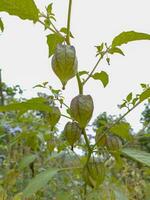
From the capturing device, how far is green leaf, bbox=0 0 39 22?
0.97 metres

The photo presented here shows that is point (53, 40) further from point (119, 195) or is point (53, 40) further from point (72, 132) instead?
point (119, 195)

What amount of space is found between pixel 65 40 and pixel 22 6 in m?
0.14

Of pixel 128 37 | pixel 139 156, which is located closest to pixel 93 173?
pixel 139 156

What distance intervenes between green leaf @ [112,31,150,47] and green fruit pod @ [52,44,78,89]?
0.11 metres

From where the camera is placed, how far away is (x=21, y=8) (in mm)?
978

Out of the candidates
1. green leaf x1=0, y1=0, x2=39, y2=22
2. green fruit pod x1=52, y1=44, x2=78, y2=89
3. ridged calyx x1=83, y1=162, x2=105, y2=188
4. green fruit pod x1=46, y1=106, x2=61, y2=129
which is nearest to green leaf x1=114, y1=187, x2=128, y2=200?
ridged calyx x1=83, y1=162, x2=105, y2=188

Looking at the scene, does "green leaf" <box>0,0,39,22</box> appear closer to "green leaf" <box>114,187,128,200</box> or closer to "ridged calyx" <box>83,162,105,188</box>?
"ridged calyx" <box>83,162,105,188</box>

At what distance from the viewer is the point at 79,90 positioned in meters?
1.08

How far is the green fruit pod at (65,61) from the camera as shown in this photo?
1.00 meters

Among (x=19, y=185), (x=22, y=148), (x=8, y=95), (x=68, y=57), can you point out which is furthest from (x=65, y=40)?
(x=8, y=95)

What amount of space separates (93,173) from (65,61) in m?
0.28

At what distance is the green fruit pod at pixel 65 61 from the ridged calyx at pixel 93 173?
0.74 feet

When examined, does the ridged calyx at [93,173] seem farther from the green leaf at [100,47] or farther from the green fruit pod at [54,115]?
the green leaf at [100,47]

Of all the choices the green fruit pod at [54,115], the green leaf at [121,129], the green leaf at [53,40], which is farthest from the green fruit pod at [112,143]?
the green leaf at [53,40]
